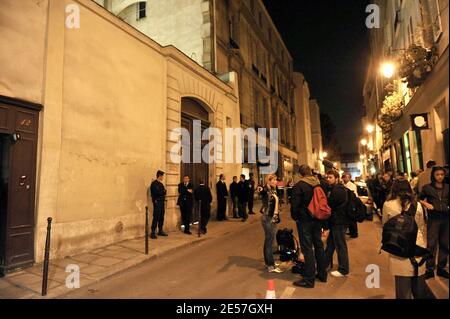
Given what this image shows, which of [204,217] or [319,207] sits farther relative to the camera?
[204,217]

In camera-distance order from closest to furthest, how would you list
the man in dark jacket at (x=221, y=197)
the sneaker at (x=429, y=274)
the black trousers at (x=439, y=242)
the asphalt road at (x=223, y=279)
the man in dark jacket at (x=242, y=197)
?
1. the black trousers at (x=439, y=242)
2. the sneaker at (x=429, y=274)
3. the asphalt road at (x=223, y=279)
4. the man in dark jacket at (x=221, y=197)
5. the man in dark jacket at (x=242, y=197)

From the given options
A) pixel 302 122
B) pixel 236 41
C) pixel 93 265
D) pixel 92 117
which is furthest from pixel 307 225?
pixel 302 122

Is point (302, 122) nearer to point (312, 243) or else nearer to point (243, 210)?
point (243, 210)

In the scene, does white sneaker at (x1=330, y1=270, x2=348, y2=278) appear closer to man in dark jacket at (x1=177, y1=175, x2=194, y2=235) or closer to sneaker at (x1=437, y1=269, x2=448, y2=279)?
sneaker at (x1=437, y1=269, x2=448, y2=279)

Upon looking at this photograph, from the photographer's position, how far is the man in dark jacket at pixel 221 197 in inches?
477

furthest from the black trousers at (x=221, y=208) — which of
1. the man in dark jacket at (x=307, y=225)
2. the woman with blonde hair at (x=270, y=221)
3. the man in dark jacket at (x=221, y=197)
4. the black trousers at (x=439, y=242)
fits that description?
the black trousers at (x=439, y=242)

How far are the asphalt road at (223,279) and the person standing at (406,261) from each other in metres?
0.89

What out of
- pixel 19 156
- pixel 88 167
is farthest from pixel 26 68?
pixel 88 167

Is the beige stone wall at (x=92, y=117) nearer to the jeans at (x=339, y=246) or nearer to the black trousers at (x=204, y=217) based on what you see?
the black trousers at (x=204, y=217)

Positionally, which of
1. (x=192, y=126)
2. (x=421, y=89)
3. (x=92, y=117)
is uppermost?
(x=421, y=89)

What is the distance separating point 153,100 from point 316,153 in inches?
1521

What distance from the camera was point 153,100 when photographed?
9.70m

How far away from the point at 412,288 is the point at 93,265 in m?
5.60

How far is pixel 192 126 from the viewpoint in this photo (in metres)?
12.0
